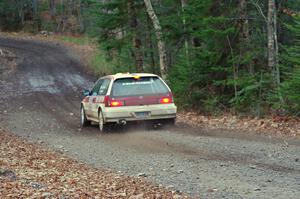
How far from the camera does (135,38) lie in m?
24.4

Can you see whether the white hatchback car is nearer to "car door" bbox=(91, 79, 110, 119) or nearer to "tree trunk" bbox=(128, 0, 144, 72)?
"car door" bbox=(91, 79, 110, 119)

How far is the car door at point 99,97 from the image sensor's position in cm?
1551

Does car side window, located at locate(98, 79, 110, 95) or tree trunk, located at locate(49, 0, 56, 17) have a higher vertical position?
tree trunk, located at locate(49, 0, 56, 17)

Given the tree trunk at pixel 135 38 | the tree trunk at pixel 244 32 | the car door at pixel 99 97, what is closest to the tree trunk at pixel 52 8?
the tree trunk at pixel 135 38

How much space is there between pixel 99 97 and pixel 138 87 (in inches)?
52.0

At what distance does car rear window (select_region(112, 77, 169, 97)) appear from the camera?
15.2 m

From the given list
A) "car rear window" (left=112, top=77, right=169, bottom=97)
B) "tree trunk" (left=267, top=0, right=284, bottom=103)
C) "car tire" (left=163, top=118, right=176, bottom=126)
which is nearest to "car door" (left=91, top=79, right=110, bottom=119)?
"car rear window" (left=112, top=77, right=169, bottom=97)

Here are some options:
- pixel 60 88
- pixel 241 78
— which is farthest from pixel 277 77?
pixel 60 88

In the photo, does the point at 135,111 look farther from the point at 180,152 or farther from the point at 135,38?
the point at 135,38

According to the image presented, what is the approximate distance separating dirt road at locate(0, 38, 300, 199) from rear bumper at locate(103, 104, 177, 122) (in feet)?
1.41

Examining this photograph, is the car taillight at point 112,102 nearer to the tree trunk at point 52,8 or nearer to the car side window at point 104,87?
the car side window at point 104,87

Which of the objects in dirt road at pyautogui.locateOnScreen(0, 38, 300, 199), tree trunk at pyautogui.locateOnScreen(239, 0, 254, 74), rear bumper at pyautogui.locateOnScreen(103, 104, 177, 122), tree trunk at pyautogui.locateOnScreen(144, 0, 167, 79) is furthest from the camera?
tree trunk at pyautogui.locateOnScreen(144, 0, 167, 79)

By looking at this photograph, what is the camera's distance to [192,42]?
75.1ft

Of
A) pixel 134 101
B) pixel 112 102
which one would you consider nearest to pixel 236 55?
pixel 134 101
